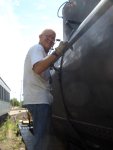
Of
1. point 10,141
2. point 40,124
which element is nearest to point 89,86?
point 40,124

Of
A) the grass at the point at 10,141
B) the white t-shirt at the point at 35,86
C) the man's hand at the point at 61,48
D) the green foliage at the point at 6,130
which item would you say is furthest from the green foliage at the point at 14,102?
the man's hand at the point at 61,48

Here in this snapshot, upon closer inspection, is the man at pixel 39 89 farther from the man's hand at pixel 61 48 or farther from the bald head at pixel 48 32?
the man's hand at pixel 61 48

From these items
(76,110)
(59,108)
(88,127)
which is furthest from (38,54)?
(88,127)

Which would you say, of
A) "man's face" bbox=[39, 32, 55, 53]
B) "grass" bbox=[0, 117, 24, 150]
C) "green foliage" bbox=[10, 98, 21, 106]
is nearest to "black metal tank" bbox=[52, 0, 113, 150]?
"man's face" bbox=[39, 32, 55, 53]

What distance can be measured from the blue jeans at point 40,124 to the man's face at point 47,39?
59cm

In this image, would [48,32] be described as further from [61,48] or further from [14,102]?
[14,102]

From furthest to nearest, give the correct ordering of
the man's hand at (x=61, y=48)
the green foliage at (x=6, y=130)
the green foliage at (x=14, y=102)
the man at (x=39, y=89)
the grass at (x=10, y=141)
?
the green foliage at (x=14, y=102)
the green foliage at (x=6, y=130)
the grass at (x=10, y=141)
the man at (x=39, y=89)
the man's hand at (x=61, y=48)

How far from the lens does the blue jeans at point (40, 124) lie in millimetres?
3432

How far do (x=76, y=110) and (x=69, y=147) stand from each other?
3.66ft

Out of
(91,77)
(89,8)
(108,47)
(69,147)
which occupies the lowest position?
(69,147)

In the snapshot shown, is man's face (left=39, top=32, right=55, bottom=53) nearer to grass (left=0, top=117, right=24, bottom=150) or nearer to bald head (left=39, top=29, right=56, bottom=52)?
bald head (left=39, top=29, right=56, bottom=52)

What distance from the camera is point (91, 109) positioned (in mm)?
2432

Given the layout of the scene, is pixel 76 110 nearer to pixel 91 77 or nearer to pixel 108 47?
pixel 91 77

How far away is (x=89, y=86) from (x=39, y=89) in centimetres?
122
